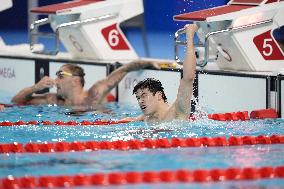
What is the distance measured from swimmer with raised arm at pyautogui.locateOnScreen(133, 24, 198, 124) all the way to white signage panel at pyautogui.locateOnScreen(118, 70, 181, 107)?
1.80m

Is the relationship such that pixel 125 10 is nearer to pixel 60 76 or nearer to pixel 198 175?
pixel 60 76

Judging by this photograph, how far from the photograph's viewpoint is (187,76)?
21.3 ft

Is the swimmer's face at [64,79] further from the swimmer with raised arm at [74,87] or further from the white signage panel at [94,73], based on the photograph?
the white signage panel at [94,73]

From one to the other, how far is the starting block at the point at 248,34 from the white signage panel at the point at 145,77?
56 cm

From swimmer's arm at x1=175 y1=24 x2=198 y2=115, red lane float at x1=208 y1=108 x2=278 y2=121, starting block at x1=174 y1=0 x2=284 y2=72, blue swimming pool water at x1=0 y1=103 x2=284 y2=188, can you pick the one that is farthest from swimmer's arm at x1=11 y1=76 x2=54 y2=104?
swimmer's arm at x1=175 y1=24 x2=198 y2=115

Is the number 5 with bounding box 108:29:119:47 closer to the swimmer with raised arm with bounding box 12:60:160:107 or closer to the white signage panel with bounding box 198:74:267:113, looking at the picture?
the swimmer with raised arm with bounding box 12:60:160:107

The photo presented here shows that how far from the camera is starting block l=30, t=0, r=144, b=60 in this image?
373 inches

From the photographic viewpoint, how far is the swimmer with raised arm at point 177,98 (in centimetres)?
647

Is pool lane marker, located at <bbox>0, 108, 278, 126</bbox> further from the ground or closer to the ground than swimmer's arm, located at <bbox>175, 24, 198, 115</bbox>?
closer to the ground

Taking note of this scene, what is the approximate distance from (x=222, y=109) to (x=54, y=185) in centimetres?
325

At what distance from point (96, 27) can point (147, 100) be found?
10.1 ft

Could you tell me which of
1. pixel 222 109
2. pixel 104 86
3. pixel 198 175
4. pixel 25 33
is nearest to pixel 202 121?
pixel 222 109

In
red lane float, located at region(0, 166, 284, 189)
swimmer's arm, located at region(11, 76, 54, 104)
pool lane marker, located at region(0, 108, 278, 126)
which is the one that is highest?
swimmer's arm, located at region(11, 76, 54, 104)

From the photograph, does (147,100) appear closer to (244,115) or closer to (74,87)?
(244,115)
